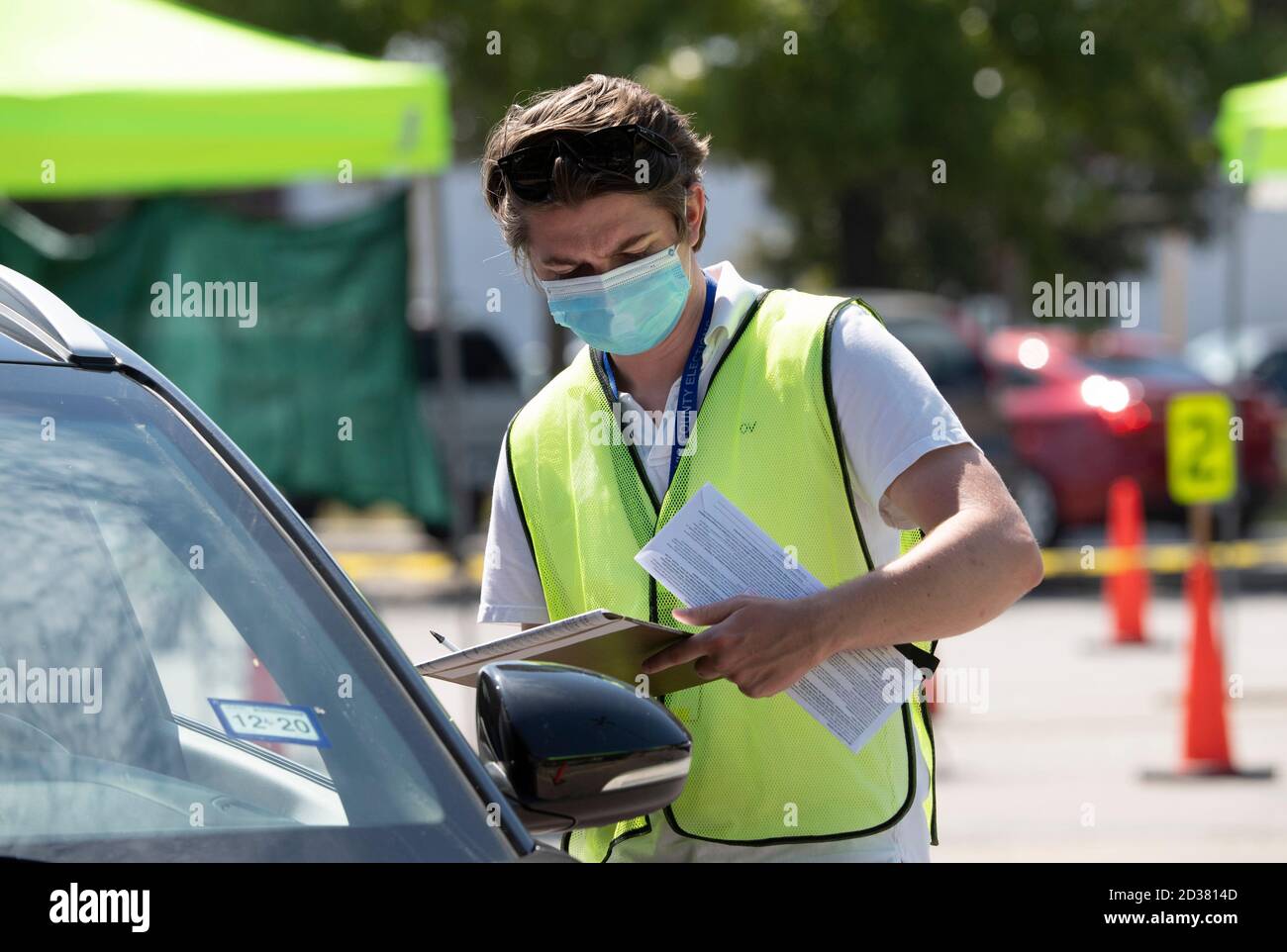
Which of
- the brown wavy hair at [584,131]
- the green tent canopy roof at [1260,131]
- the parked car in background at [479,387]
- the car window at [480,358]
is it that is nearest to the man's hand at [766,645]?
the brown wavy hair at [584,131]

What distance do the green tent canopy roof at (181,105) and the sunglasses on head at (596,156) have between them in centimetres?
547

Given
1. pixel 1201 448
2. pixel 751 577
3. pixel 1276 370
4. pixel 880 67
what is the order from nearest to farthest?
pixel 751 577 < pixel 1201 448 < pixel 880 67 < pixel 1276 370

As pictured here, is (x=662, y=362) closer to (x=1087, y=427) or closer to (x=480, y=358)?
(x=1087, y=427)

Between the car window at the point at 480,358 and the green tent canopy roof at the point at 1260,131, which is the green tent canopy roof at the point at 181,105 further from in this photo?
the car window at the point at 480,358

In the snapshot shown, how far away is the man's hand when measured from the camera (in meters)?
2.27

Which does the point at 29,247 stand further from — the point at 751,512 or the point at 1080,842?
the point at 751,512

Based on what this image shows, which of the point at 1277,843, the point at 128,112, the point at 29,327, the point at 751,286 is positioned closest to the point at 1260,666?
the point at 1277,843

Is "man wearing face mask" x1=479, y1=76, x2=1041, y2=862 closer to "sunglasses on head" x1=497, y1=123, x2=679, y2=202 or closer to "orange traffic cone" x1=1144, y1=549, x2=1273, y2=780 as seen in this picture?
"sunglasses on head" x1=497, y1=123, x2=679, y2=202

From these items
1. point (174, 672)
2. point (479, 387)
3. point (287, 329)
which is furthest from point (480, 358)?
point (174, 672)

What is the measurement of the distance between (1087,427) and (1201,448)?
6.27 metres

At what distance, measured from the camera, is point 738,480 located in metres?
2.45

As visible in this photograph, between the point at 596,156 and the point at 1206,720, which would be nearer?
the point at 596,156

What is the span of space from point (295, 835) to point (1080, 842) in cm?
507
